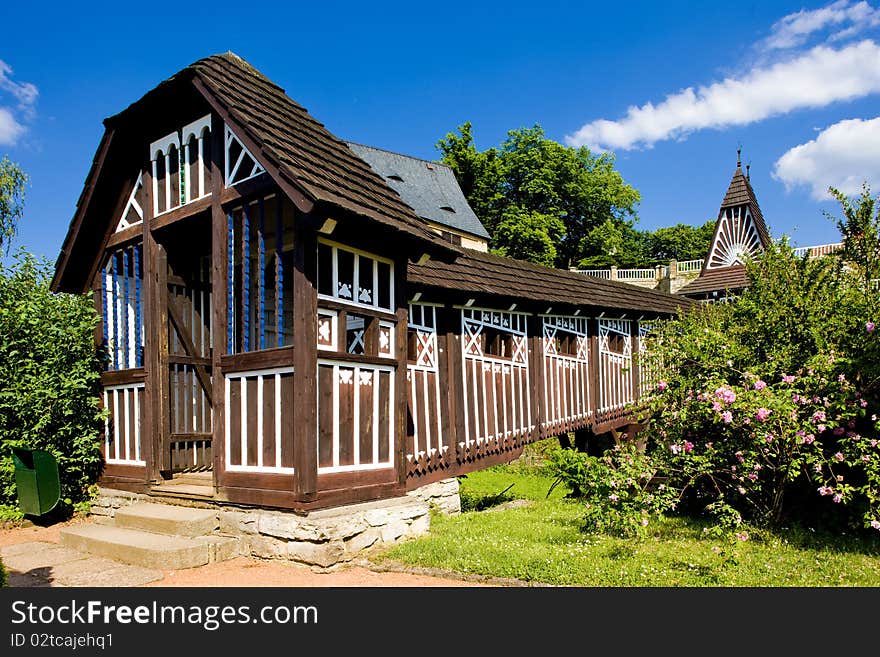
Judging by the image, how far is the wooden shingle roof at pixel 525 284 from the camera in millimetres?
9656

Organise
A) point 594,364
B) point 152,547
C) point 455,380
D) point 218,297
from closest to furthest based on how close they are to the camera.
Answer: point 152,547 < point 218,297 < point 455,380 < point 594,364

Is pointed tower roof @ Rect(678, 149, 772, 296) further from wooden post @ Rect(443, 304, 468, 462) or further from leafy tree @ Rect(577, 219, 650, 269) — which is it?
wooden post @ Rect(443, 304, 468, 462)

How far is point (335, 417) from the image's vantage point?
6.85 m

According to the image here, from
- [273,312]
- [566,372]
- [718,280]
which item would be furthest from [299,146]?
[718,280]

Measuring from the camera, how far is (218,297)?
747cm

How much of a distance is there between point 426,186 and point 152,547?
1491 inches

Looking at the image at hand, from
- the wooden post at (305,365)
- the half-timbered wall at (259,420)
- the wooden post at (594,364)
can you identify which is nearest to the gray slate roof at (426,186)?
the wooden post at (594,364)

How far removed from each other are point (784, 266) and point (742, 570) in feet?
11.6

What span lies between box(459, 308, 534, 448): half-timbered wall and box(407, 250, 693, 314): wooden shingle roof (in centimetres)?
45

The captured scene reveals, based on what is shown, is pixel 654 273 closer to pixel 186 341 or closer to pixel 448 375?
pixel 448 375

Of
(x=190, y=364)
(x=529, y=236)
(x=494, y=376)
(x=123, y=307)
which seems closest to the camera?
(x=190, y=364)

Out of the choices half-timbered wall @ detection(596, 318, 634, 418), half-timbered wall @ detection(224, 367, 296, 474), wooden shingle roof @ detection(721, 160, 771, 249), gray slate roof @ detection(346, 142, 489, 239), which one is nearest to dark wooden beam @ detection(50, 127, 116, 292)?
half-timbered wall @ detection(224, 367, 296, 474)

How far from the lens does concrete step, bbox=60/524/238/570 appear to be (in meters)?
6.31
